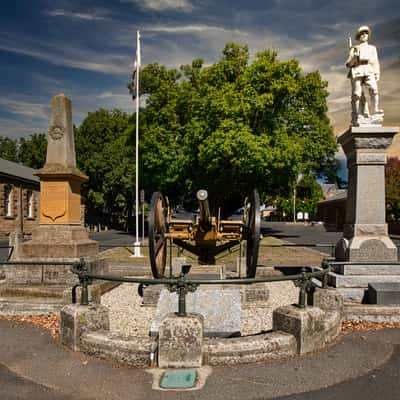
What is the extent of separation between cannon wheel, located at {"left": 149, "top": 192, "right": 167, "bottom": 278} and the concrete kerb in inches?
76.5

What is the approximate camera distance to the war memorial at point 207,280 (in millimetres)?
3889

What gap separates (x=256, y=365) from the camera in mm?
3838

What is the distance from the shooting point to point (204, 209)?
7680 millimetres

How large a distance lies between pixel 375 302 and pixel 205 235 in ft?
11.4

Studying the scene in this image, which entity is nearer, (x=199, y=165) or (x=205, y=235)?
(x=205, y=235)

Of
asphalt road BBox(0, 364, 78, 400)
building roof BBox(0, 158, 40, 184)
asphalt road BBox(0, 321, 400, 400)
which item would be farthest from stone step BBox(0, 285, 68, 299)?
building roof BBox(0, 158, 40, 184)

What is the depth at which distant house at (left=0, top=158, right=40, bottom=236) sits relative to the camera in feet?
99.7

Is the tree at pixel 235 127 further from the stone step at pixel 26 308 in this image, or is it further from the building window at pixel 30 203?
the stone step at pixel 26 308

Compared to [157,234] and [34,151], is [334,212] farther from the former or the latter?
[157,234]

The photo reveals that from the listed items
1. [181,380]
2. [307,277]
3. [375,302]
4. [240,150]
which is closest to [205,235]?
[375,302]

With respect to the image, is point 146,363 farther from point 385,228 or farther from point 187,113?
point 187,113

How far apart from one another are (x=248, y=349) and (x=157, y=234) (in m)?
3.58

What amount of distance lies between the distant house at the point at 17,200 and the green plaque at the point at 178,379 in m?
28.9

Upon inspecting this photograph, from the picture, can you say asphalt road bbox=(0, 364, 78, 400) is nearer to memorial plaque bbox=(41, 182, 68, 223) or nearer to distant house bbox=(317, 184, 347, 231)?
memorial plaque bbox=(41, 182, 68, 223)
